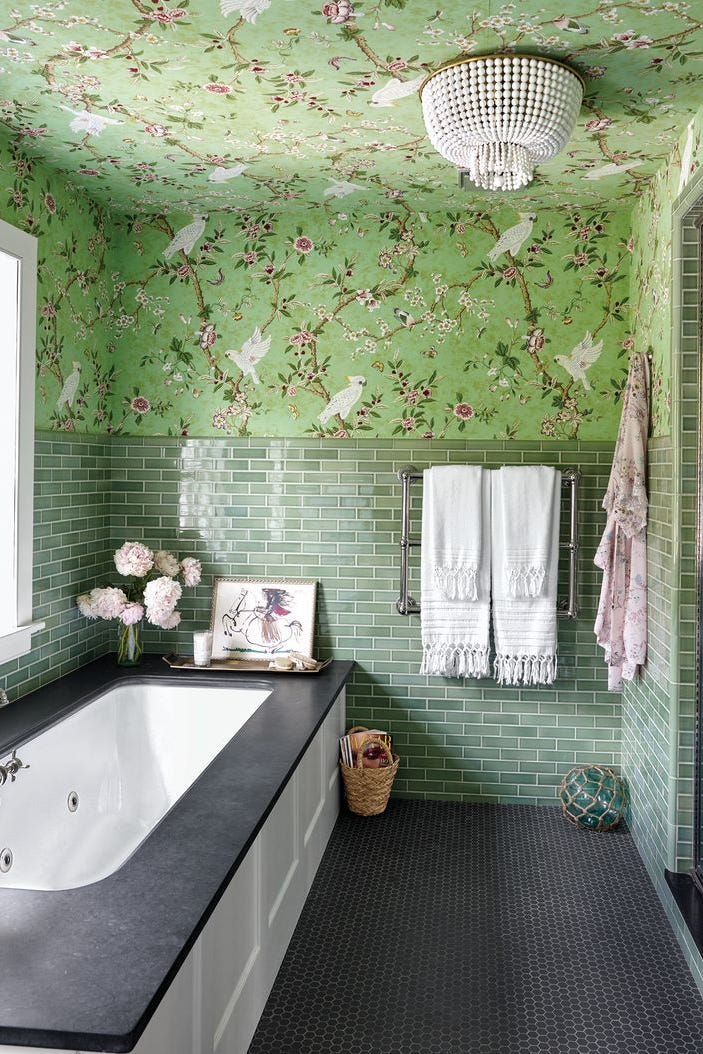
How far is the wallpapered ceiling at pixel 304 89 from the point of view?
6.81 ft

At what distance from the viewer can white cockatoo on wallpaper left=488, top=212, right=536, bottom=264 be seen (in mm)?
3654

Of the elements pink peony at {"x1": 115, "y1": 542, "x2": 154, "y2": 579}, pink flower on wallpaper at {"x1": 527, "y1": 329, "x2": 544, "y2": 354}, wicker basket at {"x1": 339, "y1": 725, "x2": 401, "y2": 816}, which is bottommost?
wicker basket at {"x1": 339, "y1": 725, "x2": 401, "y2": 816}

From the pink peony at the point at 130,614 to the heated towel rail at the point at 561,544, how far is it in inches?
41.9

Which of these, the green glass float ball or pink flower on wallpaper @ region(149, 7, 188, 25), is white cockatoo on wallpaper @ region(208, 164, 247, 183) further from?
the green glass float ball

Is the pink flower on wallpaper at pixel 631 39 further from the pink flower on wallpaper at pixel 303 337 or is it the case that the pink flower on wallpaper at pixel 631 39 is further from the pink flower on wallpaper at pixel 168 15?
the pink flower on wallpaper at pixel 303 337

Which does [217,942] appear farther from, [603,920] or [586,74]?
[586,74]

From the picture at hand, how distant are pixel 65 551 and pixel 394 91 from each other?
2.07 m

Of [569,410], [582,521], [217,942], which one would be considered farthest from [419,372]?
[217,942]

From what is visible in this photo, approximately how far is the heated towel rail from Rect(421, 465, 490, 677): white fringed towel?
0.10m

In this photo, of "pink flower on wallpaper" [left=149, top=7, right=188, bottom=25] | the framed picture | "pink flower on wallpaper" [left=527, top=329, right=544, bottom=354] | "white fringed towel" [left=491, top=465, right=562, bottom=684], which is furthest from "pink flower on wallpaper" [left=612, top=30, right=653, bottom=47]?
the framed picture

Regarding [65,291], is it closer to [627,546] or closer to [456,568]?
[456,568]

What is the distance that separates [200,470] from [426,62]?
6.62 ft

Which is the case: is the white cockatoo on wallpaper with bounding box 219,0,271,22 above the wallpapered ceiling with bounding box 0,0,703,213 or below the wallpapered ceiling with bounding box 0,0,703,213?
below

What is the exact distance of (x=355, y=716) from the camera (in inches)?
150
